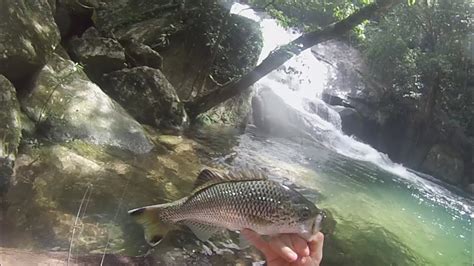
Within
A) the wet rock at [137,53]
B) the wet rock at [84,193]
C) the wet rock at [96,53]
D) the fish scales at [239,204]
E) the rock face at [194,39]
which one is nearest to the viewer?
the fish scales at [239,204]

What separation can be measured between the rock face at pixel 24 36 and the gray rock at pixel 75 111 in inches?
13.9

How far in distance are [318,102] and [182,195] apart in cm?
1320

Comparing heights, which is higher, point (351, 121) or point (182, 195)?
point (351, 121)

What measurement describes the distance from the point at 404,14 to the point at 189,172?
17.3 m

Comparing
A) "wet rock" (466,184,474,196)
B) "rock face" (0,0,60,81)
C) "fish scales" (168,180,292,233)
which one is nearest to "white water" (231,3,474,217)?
"wet rock" (466,184,474,196)

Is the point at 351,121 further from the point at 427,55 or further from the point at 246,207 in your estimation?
the point at 246,207

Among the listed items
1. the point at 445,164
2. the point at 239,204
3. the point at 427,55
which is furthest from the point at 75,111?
the point at 427,55

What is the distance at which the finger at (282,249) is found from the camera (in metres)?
1.80

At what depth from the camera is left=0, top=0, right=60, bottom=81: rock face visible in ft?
17.1

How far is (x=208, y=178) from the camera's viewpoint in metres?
2.39

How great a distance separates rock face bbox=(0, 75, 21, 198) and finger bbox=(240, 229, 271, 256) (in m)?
3.03

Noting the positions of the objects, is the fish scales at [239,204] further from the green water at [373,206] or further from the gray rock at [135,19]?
the gray rock at [135,19]

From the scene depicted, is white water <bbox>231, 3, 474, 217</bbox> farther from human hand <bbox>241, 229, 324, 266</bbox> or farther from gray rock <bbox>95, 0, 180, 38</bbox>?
human hand <bbox>241, 229, 324, 266</bbox>

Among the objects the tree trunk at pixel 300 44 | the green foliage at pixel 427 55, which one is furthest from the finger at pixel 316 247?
the green foliage at pixel 427 55
